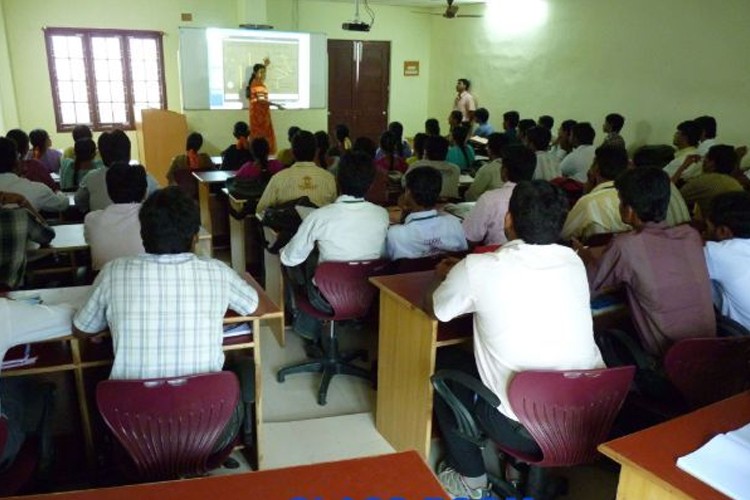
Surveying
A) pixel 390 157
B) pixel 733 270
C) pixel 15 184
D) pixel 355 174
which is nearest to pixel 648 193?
pixel 733 270

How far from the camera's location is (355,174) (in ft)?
9.64

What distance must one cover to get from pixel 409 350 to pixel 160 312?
1037 millimetres

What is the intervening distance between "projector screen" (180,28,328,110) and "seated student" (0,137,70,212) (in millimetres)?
5458

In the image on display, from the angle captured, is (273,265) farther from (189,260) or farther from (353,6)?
(353,6)

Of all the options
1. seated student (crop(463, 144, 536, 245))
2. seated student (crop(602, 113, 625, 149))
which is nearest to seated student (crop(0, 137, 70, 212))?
seated student (crop(463, 144, 536, 245))

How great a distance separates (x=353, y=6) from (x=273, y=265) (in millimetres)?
7602

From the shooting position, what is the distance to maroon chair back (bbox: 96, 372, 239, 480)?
1.69 m

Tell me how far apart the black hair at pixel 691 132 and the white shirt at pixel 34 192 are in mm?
5458

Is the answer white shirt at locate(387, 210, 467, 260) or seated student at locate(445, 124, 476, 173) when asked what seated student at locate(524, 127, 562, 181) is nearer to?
seated student at locate(445, 124, 476, 173)

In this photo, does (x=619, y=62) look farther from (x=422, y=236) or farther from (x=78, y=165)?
(x=78, y=165)

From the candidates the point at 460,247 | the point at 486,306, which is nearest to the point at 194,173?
the point at 460,247

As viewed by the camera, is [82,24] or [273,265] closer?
[273,265]

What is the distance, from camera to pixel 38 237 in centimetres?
291

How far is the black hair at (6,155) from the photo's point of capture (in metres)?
3.54
